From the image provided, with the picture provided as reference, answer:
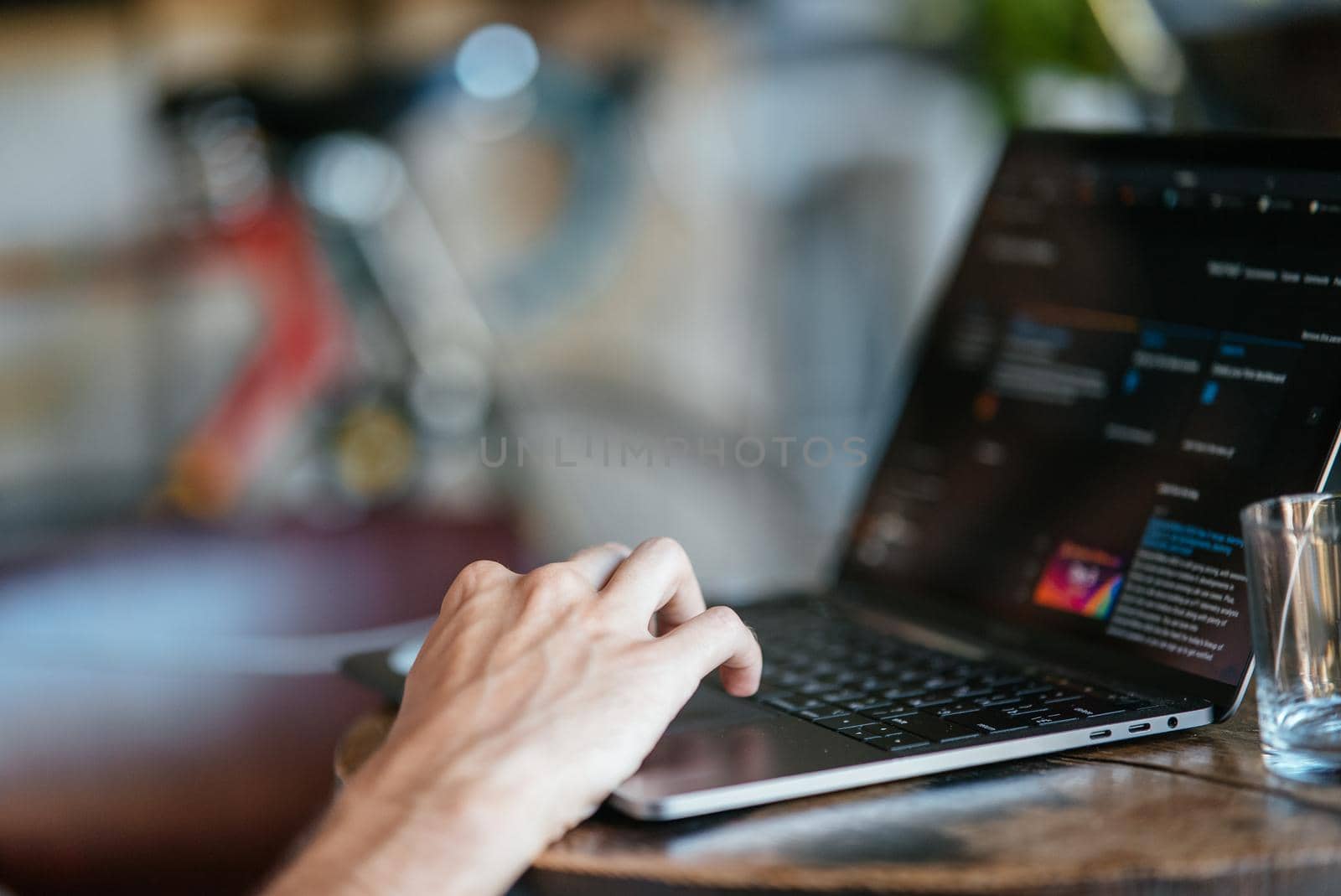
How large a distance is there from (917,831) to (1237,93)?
96 centimetres

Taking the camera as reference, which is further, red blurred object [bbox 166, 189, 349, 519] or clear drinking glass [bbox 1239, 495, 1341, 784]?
red blurred object [bbox 166, 189, 349, 519]

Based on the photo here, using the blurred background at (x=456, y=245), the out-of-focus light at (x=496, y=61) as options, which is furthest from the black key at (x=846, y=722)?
the out-of-focus light at (x=496, y=61)

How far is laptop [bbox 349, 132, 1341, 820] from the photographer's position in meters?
0.54

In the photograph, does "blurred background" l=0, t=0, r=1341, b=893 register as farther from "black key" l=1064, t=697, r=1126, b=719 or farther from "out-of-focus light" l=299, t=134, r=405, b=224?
"black key" l=1064, t=697, r=1126, b=719

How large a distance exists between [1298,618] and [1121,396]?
0.21 metres

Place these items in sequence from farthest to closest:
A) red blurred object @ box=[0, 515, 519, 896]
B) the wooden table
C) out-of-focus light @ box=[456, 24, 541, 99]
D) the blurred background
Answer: out-of-focus light @ box=[456, 24, 541, 99] < the blurred background < red blurred object @ box=[0, 515, 519, 896] < the wooden table

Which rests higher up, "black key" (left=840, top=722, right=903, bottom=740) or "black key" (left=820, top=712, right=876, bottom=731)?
"black key" (left=840, top=722, right=903, bottom=740)

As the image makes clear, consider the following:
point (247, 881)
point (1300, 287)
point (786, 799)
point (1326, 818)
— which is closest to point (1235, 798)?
point (1326, 818)

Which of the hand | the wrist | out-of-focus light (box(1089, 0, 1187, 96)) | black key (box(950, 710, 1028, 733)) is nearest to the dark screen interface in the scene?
black key (box(950, 710, 1028, 733))

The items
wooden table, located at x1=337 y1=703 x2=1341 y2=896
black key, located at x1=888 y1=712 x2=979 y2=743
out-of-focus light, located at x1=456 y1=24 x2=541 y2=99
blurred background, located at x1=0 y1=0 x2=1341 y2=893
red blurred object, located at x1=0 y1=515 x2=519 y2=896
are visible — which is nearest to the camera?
wooden table, located at x1=337 y1=703 x2=1341 y2=896

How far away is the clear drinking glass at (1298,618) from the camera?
0.50m

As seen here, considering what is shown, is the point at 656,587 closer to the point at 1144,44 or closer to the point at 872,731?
the point at 872,731

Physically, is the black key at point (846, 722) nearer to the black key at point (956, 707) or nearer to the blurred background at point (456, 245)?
the black key at point (956, 707)

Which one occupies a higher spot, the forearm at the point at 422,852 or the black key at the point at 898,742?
the black key at the point at 898,742
